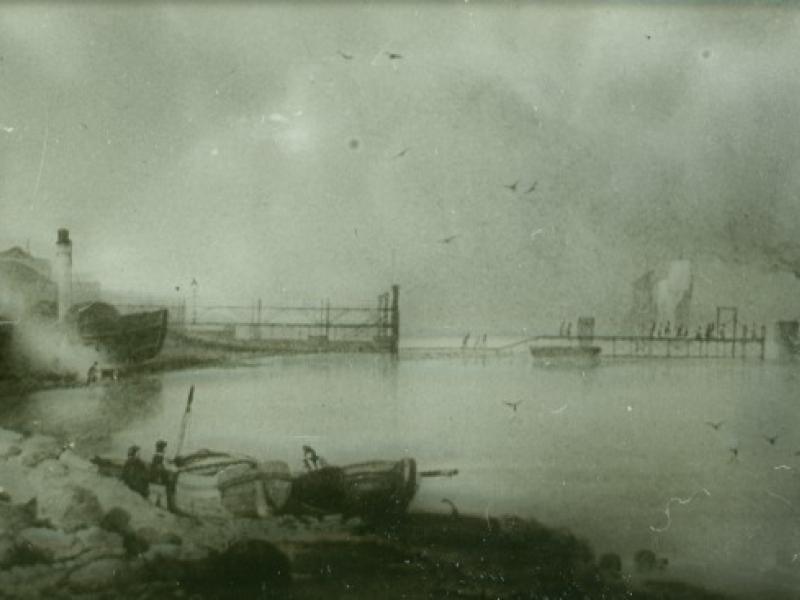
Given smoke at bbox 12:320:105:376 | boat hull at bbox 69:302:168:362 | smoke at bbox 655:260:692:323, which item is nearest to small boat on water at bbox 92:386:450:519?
boat hull at bbox 69:302:168:362

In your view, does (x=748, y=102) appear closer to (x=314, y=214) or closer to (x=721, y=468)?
(x=721, y=468)

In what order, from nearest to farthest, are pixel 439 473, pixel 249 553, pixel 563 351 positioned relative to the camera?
pixel 249 553 → pixel 439 473 → pixel 563 351

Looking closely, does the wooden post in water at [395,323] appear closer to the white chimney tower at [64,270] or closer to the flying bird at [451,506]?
the flying bird at [451,506]

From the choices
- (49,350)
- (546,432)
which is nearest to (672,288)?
(546,432)

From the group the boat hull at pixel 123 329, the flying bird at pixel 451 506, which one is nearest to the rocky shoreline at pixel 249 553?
the flying bird at pixel 451 506

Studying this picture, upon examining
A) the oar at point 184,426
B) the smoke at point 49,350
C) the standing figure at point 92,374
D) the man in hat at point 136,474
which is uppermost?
the smoke at point 49,350

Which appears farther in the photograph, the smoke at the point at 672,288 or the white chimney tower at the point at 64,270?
the smoke at the point at 672,288

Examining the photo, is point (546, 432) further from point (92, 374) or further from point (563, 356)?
point (92, 374)

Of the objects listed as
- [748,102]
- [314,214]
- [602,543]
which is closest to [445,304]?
[314,214]
